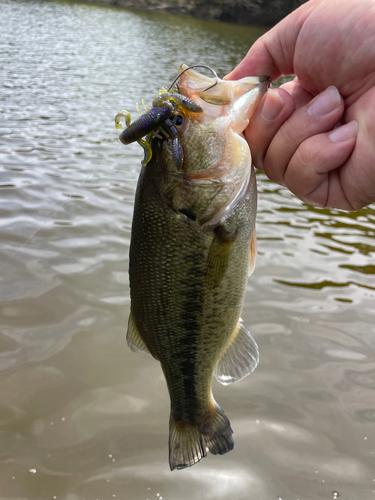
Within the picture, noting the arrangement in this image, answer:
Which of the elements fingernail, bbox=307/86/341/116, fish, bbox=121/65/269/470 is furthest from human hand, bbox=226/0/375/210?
fish, bbox=121/65/269/470

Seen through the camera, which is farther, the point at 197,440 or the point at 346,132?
the point at 197,440

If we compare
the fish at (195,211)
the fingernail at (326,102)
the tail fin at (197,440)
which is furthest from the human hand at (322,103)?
the tail fin at (197,440)

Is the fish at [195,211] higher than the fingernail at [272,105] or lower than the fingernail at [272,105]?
lower

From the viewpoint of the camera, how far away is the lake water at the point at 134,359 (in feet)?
10.0

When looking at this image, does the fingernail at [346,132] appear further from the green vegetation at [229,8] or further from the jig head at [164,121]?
the green vegetation at [229,8]

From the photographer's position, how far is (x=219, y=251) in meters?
1.96

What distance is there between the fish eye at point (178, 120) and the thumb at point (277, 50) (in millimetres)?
599

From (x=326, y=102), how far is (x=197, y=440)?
195 cm

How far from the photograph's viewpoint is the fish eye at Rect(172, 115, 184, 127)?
1866 mm

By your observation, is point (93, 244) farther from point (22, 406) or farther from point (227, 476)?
point (227, 476)

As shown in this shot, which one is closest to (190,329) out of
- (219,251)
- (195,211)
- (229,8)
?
(219,251)

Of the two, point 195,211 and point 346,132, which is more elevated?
point 346,132

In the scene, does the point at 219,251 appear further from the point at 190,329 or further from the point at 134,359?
the point at 134,359

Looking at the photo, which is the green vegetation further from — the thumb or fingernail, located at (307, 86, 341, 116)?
fingernail, located at (307, 86, 341, 116)
